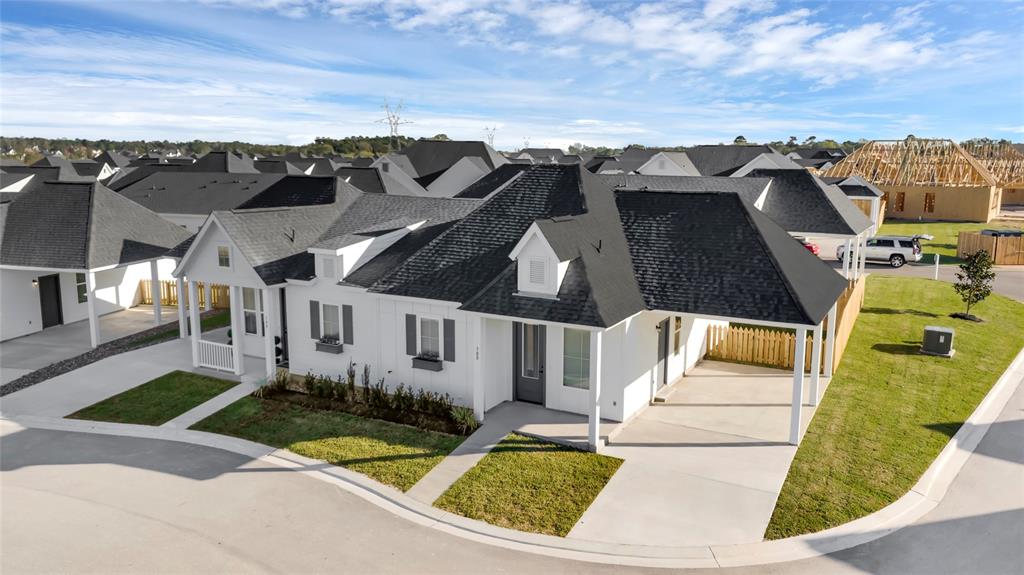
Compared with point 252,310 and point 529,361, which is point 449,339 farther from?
point 252,310

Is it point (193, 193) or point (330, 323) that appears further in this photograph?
point (193, 193)

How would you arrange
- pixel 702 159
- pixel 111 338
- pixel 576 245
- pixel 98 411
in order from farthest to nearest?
pixel 702 159 < pixel 111 338 < pixel 98 411 < pixel 576 245

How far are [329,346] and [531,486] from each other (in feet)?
26.3

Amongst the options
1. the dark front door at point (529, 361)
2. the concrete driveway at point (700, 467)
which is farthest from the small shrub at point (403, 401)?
the concrete driveway at point (700, 467)

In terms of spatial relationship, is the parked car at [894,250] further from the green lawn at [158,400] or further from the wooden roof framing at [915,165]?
the green lawn at [158,400]

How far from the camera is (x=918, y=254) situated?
128 ft

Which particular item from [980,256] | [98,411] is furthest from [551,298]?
[980,256]

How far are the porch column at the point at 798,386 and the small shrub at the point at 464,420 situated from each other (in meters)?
6.86

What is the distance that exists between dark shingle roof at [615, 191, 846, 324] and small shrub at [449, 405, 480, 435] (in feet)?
15.6

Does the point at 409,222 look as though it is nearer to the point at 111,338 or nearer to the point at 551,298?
the point at 551,298

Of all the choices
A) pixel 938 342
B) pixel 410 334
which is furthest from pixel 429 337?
pixel 938 342

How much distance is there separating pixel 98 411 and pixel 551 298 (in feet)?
39.0

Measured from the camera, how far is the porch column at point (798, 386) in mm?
14414

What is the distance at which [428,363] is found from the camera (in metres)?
17.0
